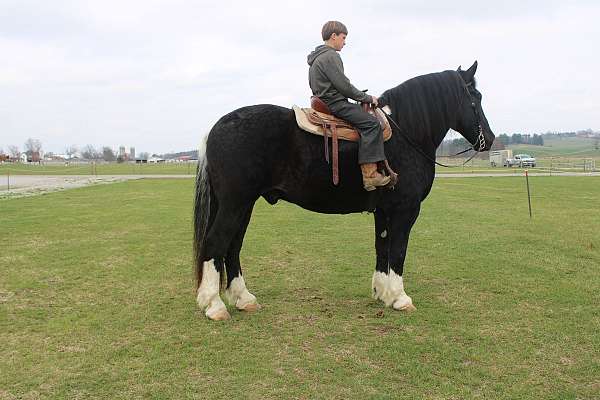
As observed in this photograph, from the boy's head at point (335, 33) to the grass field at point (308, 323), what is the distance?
288 cm

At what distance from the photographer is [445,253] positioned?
27.6 feet

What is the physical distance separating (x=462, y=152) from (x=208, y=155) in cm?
319

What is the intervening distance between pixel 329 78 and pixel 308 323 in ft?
8.23

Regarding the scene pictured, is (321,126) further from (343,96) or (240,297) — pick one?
(240,297)

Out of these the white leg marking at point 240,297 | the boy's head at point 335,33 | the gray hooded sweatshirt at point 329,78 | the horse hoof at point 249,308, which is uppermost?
the boy's head at point 335,33

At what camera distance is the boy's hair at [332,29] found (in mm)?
4984

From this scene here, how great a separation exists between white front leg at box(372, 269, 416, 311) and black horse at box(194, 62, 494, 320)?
0.01 m

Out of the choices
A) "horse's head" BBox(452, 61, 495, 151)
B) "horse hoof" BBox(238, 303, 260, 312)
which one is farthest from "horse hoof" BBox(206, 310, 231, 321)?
"horse's head" BBox(452, 61, 495, 151)

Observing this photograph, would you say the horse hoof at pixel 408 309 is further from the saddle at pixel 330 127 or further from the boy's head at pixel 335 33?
the boy's head at pixel 335 33

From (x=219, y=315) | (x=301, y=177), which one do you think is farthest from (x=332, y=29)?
(x=219, y=315)

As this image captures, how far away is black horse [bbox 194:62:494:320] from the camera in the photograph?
5.01 m

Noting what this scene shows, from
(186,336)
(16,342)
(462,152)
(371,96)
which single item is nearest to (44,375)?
(16,342)

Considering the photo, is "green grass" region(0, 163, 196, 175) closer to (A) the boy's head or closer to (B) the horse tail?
(B) the horse tail

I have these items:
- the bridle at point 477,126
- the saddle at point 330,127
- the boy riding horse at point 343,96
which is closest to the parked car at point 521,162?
the bridle at point 477,126
